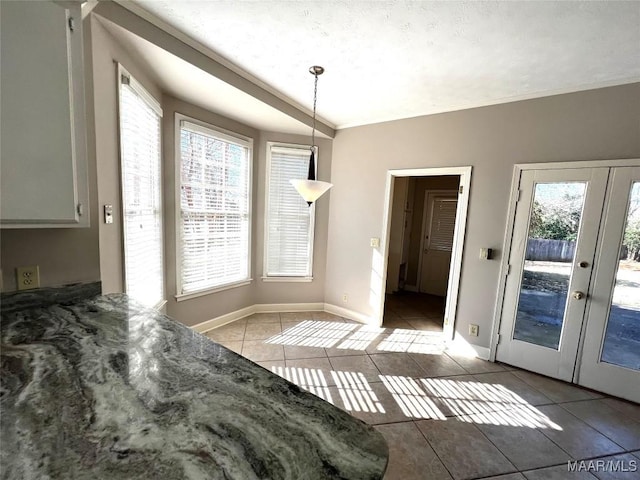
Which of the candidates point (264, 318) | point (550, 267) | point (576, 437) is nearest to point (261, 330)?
point (264, 318)

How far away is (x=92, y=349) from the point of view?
100 cm

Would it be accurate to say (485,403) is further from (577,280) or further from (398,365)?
(577,280)

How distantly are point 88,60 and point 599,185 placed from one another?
12.8 ft

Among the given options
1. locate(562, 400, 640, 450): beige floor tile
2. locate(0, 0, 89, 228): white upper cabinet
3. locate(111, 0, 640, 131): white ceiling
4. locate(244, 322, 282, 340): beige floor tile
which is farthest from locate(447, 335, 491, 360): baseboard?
locate(0, 0, 89, 228): white upper cabinet

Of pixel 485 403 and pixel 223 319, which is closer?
pixel 485 403

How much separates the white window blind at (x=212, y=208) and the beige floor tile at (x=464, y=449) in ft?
8.59

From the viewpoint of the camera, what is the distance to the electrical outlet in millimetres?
1295

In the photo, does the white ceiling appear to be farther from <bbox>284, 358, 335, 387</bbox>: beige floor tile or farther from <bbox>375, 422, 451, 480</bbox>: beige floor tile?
<bbox>375, 422, 451, 480</bbox>: beige floor tile

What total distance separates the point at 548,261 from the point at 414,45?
7.78 ft

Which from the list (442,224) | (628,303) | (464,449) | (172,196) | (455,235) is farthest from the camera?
(442,224)

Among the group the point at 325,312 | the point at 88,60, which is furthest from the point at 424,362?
the point at 88,60

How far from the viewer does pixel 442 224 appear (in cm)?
526

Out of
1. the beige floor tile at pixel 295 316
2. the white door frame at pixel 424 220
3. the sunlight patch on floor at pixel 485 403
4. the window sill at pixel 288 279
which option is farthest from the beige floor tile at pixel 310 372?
the white door frame at pixel 424 220

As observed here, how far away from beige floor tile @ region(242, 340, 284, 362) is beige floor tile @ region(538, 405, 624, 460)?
2279 mm
